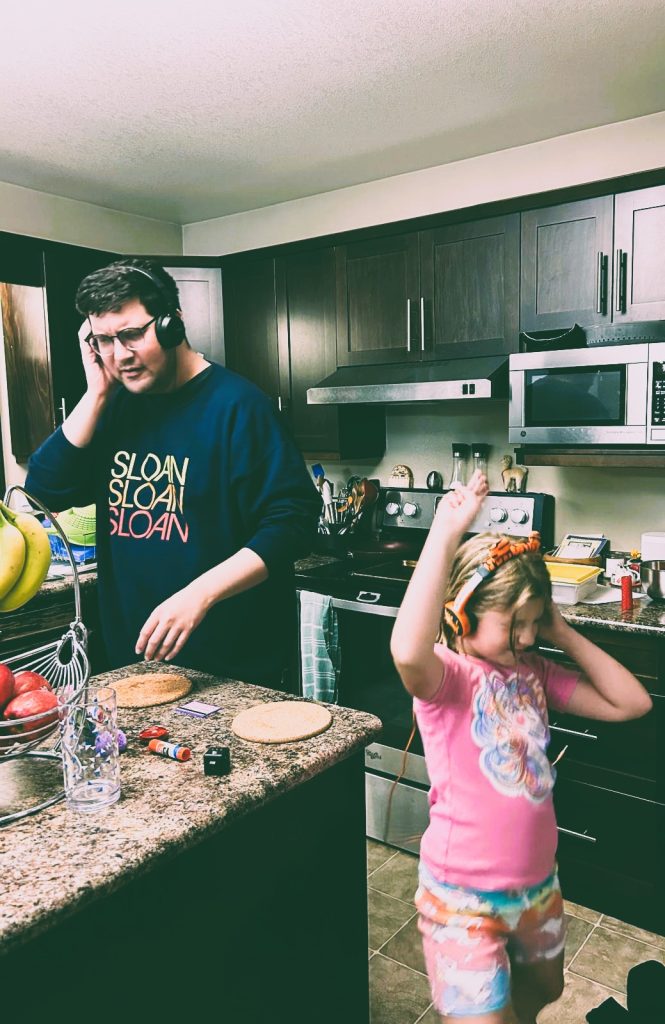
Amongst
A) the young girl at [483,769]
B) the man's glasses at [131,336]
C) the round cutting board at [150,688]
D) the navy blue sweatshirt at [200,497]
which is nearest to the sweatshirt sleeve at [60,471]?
the navy blue sweatshirt at [200,497]

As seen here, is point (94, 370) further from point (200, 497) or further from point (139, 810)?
point (139, 810)

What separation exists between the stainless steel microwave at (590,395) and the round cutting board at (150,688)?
1.59 metres

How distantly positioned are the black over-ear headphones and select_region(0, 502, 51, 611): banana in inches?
20.8

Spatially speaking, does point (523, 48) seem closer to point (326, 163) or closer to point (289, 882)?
point (326, 163)

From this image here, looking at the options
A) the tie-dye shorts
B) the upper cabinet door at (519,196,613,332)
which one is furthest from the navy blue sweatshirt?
the upper cabinet door at (519,196,613,332)

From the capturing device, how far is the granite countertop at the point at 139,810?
0.89 meters

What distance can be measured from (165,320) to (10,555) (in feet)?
2.08

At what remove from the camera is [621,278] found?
8.29 feet

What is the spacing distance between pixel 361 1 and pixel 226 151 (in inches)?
47.4

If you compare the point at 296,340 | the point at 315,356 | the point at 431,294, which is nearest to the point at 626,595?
the point at 431,294

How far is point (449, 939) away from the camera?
120cm

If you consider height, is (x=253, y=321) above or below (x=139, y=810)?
above

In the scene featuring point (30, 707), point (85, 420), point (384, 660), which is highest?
point (85, 420)

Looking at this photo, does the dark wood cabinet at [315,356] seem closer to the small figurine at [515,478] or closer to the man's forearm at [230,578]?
the small figurine at [515,478]
